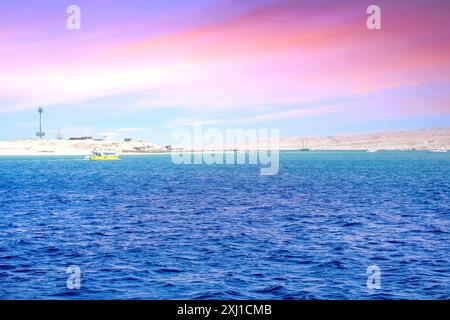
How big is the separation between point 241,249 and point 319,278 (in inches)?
426

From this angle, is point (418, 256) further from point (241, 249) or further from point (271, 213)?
point (271, 213)

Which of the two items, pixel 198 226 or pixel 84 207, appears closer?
pixel 198 226

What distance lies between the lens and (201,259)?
1463 inches

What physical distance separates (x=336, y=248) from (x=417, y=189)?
67.4 meters

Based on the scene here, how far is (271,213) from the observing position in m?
64.9

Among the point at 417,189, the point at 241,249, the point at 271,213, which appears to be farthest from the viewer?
the point at 417,189

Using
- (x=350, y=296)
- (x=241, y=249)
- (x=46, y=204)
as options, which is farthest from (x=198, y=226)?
Answer: (x=46, y=204)

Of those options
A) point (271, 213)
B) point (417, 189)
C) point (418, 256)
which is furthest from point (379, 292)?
point (417, 189)

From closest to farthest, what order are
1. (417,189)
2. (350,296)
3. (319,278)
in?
(350,296) → (319,278) → (417,189)
